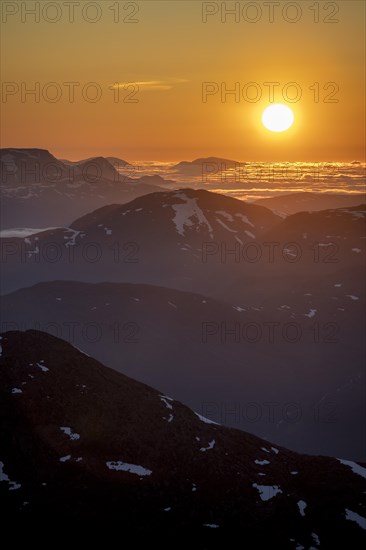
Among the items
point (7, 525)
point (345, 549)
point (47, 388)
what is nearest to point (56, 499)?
point (7, 525)

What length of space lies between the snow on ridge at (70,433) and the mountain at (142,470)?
0.18 metres

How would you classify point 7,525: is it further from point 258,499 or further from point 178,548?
point 258,499

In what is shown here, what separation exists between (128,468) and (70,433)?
9.91m

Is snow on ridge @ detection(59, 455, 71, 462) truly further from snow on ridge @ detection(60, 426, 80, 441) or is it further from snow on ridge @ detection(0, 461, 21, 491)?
snow on ridge @ detection(0, 461, 21, 491)

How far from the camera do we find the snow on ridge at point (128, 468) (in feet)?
293

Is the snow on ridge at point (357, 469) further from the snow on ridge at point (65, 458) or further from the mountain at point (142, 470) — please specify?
the snow on ridge at point (65, 458)

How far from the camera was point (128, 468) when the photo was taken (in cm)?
9025

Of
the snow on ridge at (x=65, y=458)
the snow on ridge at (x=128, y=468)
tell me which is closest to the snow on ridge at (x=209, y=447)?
the snow on ridge at (x=128, y=468)

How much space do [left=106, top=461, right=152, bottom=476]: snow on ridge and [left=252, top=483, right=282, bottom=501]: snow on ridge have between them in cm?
1611

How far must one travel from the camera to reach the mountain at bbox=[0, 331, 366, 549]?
8119cm

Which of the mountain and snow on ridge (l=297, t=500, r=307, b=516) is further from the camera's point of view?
snow on ridge (l=297, t=500, r=307, b=516)

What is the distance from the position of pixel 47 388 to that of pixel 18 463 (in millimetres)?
15810

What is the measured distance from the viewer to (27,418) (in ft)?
306

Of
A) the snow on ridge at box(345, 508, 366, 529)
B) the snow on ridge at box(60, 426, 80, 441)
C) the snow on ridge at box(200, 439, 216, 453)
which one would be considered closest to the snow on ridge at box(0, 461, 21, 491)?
the snow on ridge at box(60, 426, 80, 441)
